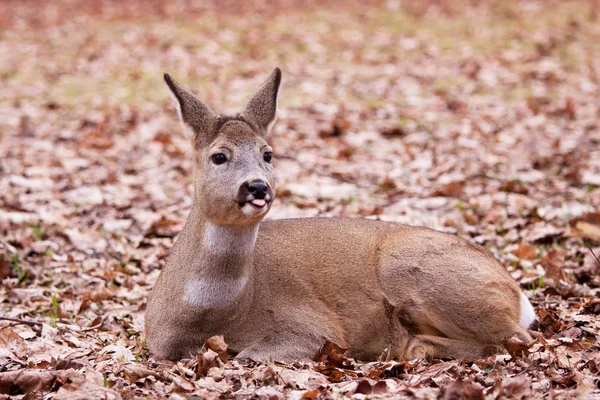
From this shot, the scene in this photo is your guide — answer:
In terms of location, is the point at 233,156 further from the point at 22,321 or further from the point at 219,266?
the point at 22,321

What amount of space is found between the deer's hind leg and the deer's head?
1412 millimetres

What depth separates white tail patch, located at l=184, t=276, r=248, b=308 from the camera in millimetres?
5348

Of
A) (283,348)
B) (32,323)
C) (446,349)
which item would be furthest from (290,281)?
(32,323)

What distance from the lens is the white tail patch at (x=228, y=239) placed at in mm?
5297

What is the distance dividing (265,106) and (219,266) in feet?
3.78

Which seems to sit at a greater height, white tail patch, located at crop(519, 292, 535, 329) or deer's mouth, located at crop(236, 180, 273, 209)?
deer's mouth, located at crop(236, 180, 273, 209)

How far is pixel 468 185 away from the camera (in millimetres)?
9312

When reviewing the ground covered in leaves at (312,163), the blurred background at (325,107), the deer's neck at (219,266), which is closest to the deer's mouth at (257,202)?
the deer's neck at (219,266)

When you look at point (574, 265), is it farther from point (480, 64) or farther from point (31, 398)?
point (480, 64)

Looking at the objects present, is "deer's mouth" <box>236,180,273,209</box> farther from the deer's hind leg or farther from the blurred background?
the blurred background

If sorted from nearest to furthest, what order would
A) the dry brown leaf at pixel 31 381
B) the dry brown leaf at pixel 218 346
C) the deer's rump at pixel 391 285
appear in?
the dry brown leaf at pixel 31 381 → the dry brown leaf at pixel 218 346 → the deer's rump at pixel 391 285

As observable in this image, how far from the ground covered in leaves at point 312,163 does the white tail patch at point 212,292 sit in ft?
0.88

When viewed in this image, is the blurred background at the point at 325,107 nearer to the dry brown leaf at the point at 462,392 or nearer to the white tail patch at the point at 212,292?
the white tail patch at the point at 212,292

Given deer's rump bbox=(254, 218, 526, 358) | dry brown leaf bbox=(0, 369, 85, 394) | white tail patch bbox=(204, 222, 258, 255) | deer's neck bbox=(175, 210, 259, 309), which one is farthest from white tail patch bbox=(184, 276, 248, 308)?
dry brown leaf bbox=(0, 369, 85, 394)
